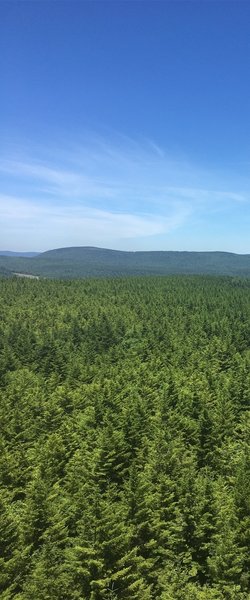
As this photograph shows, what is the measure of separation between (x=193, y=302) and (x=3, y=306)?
65328mm

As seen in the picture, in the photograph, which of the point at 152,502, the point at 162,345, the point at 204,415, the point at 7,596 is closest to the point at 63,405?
the point at 204,415

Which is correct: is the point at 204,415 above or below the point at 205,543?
above

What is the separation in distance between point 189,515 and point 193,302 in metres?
118

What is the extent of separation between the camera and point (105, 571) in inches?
936

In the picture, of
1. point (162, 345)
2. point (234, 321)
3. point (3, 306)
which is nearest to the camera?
point (162, 345)

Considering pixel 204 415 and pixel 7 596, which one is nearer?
pixel 7 596

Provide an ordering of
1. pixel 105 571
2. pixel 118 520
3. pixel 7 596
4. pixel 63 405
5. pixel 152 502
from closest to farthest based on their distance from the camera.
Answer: pixel 7 596 → pixel 105 571 → pixel 118 520 → pixel 152 502 → pixel 63 405

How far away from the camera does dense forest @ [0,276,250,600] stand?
2353 cm

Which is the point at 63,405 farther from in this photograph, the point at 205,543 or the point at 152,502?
the point at 205,543

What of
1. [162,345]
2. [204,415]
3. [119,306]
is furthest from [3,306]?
[204,415]

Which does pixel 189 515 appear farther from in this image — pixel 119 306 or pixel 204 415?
pixel 119 306

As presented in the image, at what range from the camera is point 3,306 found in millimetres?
142000

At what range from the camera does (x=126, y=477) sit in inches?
1464

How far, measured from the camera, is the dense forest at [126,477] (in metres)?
23.5
